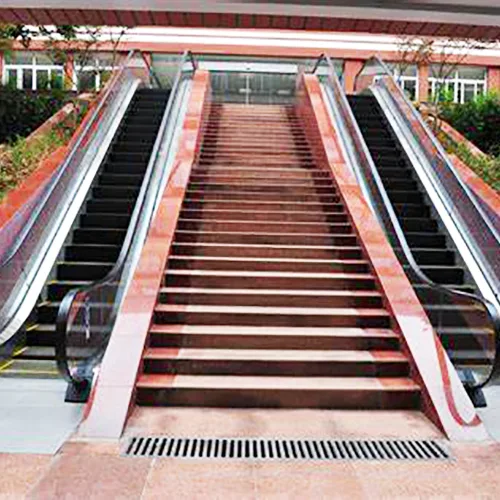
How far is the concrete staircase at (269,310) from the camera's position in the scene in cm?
585

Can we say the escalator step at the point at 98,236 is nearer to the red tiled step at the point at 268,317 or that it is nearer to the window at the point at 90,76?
the red tiled step at the point at 268,317

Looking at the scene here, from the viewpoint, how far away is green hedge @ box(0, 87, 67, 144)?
16781 mm

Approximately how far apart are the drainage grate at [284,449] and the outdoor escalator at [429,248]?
143 cm

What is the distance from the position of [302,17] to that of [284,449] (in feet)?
19.0

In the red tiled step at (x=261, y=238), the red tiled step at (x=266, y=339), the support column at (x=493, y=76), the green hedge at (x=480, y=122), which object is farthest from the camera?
the support column at (x=493, y=76)

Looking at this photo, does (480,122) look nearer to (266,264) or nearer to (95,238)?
(266,264)

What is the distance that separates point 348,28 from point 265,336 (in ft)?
14.9

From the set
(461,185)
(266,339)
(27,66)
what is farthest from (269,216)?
(27,66)

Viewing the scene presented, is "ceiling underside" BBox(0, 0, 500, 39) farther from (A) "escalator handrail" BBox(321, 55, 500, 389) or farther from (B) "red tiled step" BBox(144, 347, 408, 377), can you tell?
(B) "red tiled step" BBox(144, 347, 408, 377)

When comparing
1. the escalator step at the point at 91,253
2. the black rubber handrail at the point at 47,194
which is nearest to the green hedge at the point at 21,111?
the black rubber handrail at the point at 47,194

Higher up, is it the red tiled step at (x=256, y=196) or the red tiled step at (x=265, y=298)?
the red tiled step at (x=256, y=196)

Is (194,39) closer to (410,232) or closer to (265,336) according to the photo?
(410,232)

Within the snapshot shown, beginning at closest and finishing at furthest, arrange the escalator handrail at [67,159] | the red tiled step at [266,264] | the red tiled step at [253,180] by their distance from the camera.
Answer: the escalator handrail at [67,159], the red tiled step at [266,264], the red tiled step at [253,180]

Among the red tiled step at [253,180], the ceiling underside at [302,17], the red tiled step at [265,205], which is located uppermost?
the ceiling underside at [302,17]
